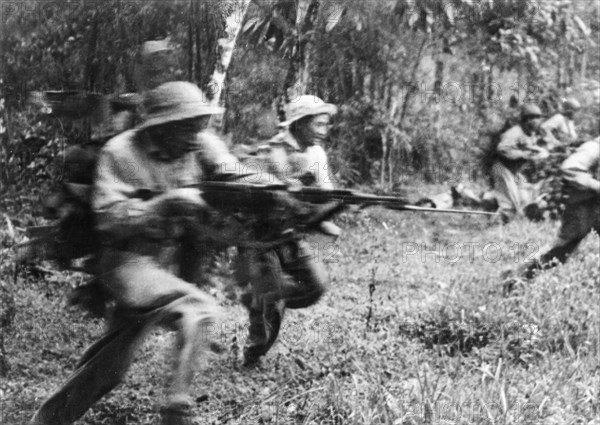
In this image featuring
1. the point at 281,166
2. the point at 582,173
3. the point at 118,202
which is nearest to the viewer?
the point at 118,202

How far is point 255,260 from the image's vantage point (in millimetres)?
3436

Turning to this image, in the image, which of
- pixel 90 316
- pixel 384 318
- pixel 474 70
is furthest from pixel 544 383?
pixel 90 316

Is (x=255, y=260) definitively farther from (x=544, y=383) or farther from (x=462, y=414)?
(x=544, y=383)

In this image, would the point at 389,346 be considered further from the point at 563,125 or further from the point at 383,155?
the point at 563,125

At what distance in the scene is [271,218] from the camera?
332cm

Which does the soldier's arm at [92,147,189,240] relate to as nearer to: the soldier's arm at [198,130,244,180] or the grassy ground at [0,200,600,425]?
the soldier's arm at [198,130,244,180]

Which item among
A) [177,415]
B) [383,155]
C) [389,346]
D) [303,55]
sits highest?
[303,55]

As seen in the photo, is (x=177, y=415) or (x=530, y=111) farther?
(x=530, y=111)

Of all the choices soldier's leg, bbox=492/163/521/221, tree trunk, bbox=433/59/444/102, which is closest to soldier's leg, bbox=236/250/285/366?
tree trunk, bbox=433/59/444/102

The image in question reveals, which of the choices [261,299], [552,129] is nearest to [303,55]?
[261,299]

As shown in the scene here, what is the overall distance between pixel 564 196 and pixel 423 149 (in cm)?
154

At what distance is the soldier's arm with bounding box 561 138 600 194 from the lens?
18.1 ft

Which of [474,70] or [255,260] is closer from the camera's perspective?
[255,260]

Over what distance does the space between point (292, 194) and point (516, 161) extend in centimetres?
238
